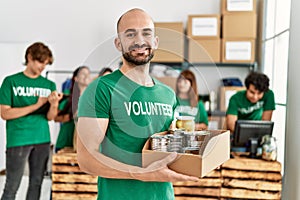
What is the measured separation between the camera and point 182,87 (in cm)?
152

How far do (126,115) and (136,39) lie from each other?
231mm

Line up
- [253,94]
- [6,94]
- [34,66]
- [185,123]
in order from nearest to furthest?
[185,123] < [6,94] < [34,66] < [253,94]

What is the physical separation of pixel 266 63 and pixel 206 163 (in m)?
3.13

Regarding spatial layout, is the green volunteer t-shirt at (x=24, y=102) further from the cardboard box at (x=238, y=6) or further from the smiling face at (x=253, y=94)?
the cardboard box at (x=238, y=6)

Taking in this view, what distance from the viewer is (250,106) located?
3.05 meters

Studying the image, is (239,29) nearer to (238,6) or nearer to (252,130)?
(238,6)

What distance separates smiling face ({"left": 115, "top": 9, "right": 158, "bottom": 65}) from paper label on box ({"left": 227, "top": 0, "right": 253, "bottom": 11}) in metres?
2.95

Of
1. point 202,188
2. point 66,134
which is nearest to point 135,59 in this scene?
point 202,188

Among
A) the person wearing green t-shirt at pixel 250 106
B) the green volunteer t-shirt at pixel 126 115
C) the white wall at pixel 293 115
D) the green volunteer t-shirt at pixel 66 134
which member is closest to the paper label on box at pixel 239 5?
the person wearing green t-shirt at pixel 250 106

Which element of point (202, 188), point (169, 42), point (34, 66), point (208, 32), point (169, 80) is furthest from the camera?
point (208, 32)

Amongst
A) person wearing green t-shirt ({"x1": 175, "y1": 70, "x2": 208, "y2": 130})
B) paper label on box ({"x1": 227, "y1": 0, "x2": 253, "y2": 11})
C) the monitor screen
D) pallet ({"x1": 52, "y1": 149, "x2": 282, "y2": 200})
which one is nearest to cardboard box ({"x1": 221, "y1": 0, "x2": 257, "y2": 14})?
paper label on box ({"x1": 227, "y1": 0, "x2": 253, "y2": 11})

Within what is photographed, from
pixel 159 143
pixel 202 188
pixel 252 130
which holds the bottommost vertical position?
pixel 202 188

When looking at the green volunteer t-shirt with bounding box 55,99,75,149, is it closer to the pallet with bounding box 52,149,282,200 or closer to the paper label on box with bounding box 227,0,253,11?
the pallet with bounding box 52,149,282,200

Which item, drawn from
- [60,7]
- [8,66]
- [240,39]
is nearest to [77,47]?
[60,7]
